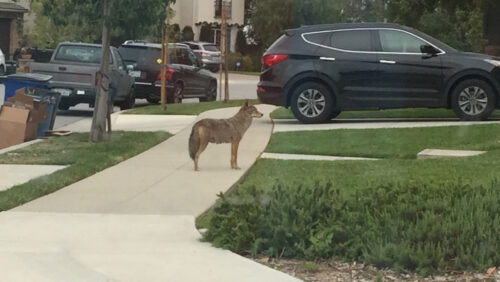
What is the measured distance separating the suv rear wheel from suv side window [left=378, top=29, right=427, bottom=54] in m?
1.31

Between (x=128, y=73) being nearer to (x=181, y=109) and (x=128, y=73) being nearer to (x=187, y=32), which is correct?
(x=181, y=109)

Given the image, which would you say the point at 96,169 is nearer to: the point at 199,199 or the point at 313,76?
the point at 199,199

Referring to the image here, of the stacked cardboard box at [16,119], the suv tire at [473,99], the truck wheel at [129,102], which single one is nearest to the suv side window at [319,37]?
the suv tire at [473,99]

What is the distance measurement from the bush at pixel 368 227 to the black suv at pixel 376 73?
7987mm

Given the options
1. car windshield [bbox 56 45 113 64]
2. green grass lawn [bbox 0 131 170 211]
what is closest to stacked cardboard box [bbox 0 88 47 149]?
green grass lawn [bbox 0 131 170 211]

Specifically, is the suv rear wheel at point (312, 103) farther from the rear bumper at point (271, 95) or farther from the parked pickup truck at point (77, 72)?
the parked pickup truck at point (77, 72)

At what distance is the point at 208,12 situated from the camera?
22.2m

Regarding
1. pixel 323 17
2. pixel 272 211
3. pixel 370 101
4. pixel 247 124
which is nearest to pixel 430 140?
pixel 370 101


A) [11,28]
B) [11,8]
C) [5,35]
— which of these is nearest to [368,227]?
[11,8]

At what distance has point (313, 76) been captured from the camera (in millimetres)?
15578

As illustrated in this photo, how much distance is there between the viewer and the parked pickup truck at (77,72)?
1917cm

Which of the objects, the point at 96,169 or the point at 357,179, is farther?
the point at 96,169

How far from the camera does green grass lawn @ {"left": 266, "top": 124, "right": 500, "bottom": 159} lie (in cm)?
1221

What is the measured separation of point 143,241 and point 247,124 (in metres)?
3.82
